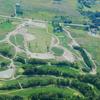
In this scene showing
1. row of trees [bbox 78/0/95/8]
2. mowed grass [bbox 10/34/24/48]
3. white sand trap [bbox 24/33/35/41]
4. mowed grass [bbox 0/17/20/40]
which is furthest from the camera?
row of trees [bbox 78/0/95/8]

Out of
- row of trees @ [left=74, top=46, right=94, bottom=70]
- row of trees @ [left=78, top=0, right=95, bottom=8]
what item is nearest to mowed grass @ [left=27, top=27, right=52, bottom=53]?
row of trees @ [left=74, top=46, right=94, bottom=70]

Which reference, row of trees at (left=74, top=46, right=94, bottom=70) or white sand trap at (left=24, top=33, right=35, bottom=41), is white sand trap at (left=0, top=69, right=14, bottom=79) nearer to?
white sand trap at (left=24, top=33, right=35, bottom=41)

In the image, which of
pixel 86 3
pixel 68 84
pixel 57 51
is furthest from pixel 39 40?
pixel 86 3

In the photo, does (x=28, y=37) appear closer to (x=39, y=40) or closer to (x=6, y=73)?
(x=39, y=40)

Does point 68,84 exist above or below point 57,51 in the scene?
below

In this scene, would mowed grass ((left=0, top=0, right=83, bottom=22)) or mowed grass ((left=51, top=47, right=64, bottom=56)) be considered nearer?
mowed grass ((left=51, top=47, right=64, bottom=56))

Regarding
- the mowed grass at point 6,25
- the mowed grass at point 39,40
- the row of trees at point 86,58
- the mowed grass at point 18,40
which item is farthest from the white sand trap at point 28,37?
the row of trees at point 86,58
